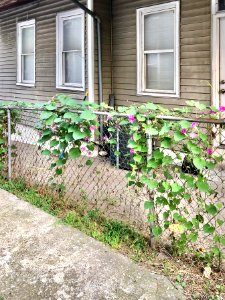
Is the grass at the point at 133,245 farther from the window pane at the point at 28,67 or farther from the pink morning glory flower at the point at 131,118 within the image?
the window pane at the point at 28,67

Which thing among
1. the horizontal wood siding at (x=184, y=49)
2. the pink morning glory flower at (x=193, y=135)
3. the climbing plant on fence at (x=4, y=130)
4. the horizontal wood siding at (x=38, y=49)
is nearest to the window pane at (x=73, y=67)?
the horizontal wood siding at (x=38, y=49)

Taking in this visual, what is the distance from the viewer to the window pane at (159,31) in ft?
21.6

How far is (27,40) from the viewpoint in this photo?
1017cm

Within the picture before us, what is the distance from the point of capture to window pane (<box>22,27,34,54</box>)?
32.8ft

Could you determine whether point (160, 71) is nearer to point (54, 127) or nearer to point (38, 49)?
point (54, 127)

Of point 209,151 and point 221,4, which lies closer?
point 209,151

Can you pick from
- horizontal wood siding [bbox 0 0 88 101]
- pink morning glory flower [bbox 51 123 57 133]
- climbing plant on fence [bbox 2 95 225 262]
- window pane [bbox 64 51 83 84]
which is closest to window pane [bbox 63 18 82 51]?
window pane [bbox 64 51 83 84]

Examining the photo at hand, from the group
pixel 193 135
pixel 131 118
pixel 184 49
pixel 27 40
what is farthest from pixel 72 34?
pixel 193 135

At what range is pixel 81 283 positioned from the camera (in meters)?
2.58

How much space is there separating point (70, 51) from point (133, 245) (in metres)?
6.32

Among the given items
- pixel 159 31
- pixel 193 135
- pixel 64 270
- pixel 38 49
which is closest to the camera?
pixel 193 135

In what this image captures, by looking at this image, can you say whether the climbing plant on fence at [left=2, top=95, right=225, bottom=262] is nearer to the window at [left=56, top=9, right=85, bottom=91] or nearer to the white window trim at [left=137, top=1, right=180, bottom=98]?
the white window trim at [left=137, top=1, right=180, bottom=98]

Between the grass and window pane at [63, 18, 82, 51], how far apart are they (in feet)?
15.6

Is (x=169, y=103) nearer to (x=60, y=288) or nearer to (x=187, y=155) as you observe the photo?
(x=187, y=155)
